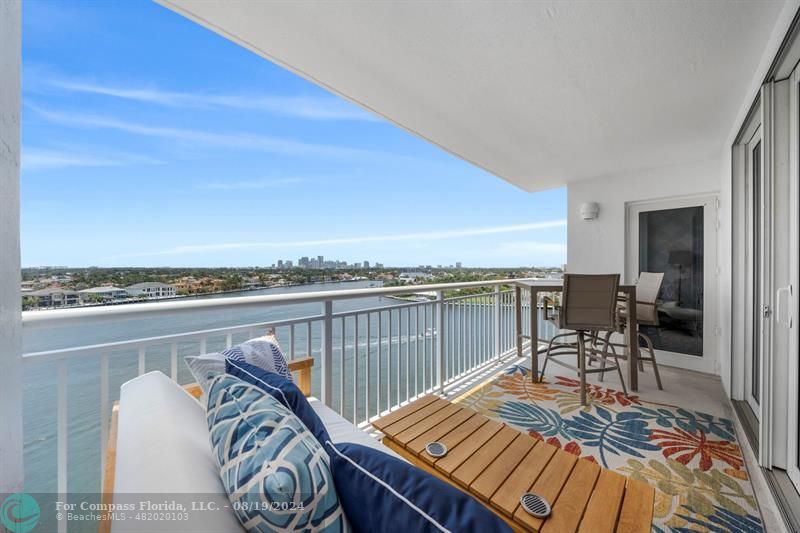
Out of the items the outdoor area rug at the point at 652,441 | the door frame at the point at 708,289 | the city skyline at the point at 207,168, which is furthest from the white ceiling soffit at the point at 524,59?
Result: the outdoor area rug at the point at 652,441

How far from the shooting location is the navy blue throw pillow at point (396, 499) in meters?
0.54

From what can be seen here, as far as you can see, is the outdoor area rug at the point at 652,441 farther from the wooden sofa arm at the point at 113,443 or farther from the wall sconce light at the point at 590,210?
the wall sconce light at the point at 590,210

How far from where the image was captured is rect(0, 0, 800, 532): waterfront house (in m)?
1.42

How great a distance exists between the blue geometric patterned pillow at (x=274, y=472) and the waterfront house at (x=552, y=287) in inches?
4.6

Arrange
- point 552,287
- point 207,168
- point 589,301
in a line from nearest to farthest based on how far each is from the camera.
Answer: point 589,301, point 552,287, point 207,168

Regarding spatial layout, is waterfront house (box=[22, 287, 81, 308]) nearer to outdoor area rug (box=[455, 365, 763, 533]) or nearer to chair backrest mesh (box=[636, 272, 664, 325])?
outdoor area rug (box=[455, 365, 763, 533])

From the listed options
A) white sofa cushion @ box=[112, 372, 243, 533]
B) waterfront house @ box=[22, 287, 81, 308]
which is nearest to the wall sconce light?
white sofa cushion @ box=[112, 372, 243, 533]

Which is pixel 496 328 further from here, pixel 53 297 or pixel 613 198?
pixel 53 297

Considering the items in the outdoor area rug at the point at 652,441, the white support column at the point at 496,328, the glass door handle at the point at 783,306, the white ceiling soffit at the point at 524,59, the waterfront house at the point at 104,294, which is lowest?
the outdoor area rug at the point at 652,441

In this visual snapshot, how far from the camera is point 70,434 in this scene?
1392 millimetres

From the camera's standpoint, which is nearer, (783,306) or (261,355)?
(261,355)

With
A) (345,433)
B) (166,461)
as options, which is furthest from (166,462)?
(345,433)

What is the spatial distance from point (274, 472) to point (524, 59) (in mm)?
2361

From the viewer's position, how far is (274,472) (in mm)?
578
